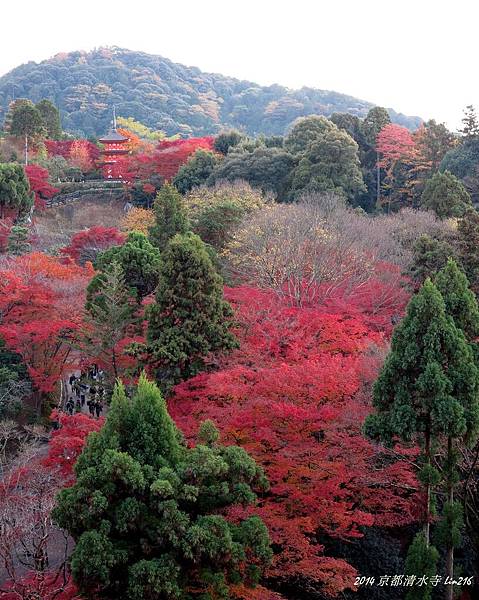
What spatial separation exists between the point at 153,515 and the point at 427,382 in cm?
487

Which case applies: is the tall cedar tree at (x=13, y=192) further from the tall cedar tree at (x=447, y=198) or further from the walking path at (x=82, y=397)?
the tall cedar tree at (x=447, y=198)

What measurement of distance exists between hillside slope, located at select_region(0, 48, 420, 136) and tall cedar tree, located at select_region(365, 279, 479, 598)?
85.3 m

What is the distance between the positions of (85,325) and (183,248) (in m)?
5.79

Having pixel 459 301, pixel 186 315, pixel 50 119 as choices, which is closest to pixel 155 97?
pixel 50 119

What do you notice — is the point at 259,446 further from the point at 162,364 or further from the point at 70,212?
the point at 70,212

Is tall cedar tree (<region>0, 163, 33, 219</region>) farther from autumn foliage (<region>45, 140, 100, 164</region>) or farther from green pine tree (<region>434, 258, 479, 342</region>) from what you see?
Result: green pine tree (<region>434, 258, 479, 342</region>)

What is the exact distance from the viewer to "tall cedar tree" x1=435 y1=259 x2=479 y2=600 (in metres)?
10.8

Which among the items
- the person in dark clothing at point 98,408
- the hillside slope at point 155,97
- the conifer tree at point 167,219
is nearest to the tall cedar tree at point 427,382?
the person in dark clothing at point 98,408

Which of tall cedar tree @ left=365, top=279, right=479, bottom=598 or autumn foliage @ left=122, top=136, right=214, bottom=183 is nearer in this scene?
tall cedar tree @ left=365, top=279, right=479, bottom=598

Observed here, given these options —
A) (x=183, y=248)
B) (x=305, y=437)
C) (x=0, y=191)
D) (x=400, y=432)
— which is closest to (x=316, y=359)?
Answer: (x=305, y=437)

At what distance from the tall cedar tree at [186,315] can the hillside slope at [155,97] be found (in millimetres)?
78353

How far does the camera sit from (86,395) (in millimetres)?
24484

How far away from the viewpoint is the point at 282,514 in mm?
11523

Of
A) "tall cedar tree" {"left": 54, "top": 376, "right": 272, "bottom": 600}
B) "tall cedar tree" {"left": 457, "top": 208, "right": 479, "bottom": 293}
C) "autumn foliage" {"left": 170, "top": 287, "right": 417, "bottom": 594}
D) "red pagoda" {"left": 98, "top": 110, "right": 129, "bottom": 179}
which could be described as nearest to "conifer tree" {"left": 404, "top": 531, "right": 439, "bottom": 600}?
"autumn foliage" {"left": 170, "top": 287, "right": 417, "bottom": 594}
